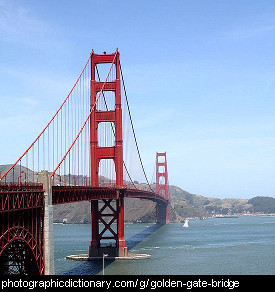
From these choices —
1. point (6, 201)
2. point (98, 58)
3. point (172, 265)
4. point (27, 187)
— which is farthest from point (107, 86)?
point (6, 201)

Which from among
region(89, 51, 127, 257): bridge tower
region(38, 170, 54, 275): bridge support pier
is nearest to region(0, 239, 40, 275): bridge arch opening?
region(38, 170, 54, 275): bridge support pier

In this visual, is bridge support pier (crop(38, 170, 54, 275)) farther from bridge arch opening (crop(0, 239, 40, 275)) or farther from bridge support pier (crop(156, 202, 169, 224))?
bridge support pier (crop(156, 202, 169, 224))

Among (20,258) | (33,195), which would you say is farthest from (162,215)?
(33,195)

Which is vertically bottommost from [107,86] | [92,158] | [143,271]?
[143,271]

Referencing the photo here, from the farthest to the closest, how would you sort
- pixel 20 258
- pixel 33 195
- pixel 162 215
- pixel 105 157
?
pixel 162 215
pixel 105 157
pixel 20 258
pixel 33 195

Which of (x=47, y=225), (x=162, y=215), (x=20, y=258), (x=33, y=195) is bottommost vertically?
(x=20, y=258)

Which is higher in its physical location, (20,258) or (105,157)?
(105,157)

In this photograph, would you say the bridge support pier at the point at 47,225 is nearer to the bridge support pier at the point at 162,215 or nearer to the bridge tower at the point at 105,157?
the bridge tower at the point at 105,157

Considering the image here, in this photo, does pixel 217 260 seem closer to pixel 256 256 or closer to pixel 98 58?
pixel 256 256

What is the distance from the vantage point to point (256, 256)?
74750 mm

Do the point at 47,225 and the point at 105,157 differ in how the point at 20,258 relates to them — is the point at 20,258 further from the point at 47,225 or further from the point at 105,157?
the point at 105,157

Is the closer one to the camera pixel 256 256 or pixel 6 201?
pixel 6 201
